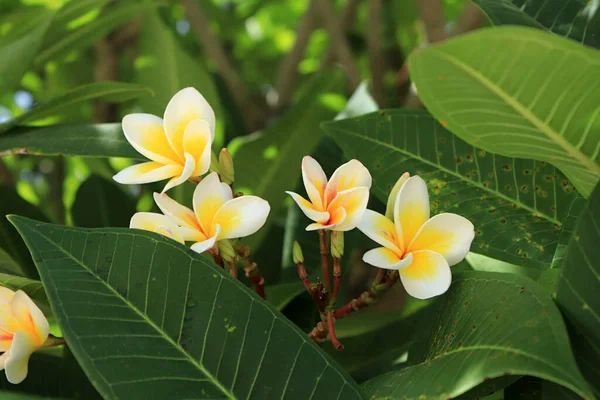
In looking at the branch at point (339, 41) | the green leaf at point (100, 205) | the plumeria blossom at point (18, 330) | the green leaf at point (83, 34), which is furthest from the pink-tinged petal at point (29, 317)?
the branch at point (339, 41)

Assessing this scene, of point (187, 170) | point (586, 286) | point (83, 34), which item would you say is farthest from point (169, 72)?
point (586, 286)

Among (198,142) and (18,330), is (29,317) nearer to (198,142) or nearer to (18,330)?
(18,330)

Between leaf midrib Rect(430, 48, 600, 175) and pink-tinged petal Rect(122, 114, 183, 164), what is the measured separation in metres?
0.24

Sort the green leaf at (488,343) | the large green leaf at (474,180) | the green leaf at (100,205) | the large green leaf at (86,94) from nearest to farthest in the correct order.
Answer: the green leaf at (488,343)
the large green leaf at (474,180)
the large green leaf at (86,94)
the green leaf at (100,205)

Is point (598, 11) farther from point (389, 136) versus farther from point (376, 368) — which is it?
point (376, 368)

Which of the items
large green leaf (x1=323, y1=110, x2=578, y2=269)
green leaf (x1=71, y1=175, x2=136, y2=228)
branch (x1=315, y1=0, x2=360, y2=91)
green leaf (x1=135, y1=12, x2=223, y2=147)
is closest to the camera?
large green leaf (x1=323, y1=110, x2=578, y2=269)

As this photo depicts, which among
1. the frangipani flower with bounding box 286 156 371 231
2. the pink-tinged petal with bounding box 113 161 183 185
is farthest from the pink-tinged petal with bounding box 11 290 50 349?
the frangipani flower with bounding box 286 156 371 231

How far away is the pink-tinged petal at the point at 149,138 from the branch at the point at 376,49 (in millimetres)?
901

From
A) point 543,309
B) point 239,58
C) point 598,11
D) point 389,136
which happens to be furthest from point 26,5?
point 543,309

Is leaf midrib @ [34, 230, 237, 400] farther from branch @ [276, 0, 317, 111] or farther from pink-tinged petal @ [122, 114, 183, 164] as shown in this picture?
branch @ [276, 0, 317, 111]

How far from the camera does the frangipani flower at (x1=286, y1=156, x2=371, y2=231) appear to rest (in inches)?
17.3

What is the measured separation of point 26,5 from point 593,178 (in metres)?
1.38

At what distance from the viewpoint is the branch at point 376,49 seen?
1.35 m

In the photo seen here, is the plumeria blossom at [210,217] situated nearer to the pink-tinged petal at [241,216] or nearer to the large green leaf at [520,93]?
the pink-tinged petal at [241,216]
